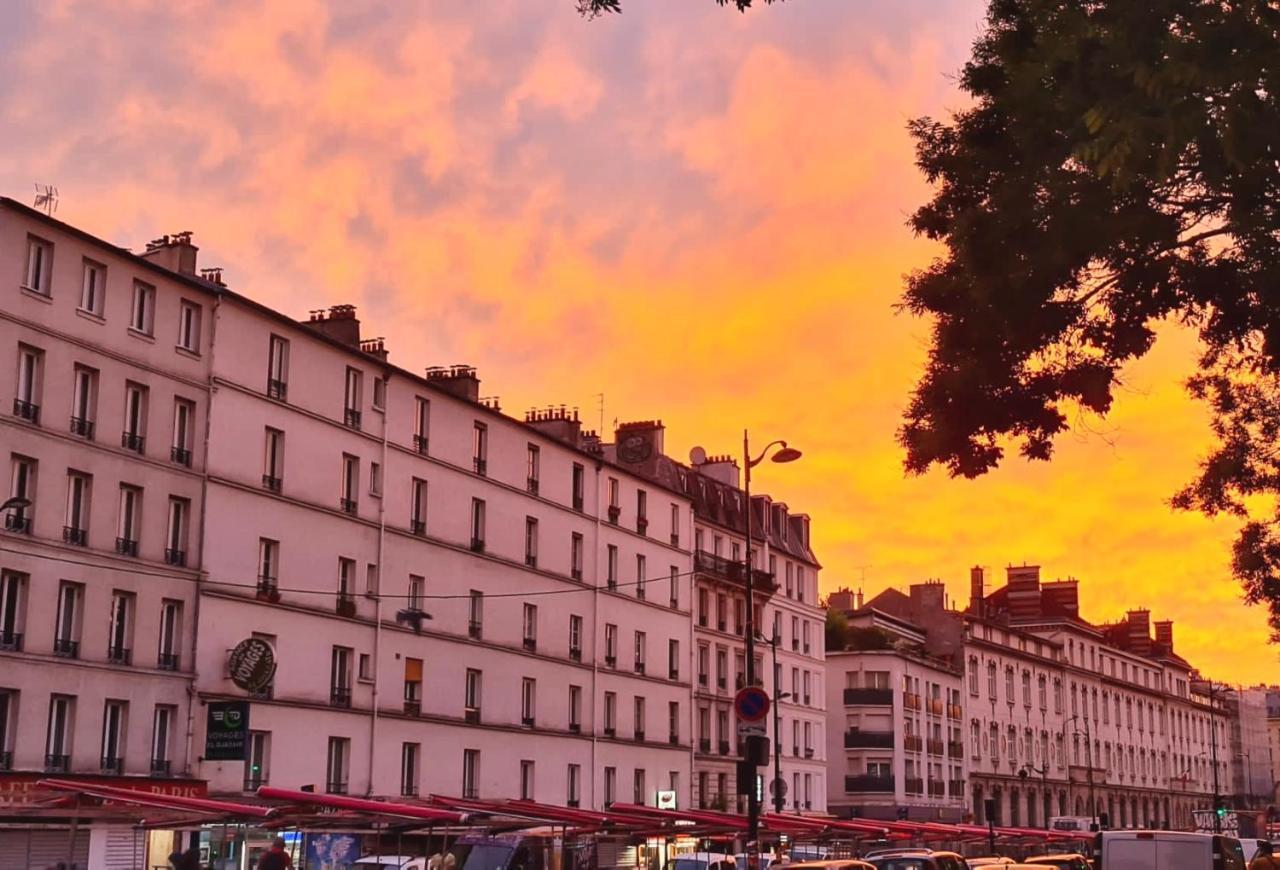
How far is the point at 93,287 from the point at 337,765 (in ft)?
56.2

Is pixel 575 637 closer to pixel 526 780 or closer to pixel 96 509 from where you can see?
pixel 526 780

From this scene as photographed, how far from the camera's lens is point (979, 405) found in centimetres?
1582

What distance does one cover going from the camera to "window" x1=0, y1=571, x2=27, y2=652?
41.2 m

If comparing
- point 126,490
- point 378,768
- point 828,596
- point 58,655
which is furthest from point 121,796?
point 828,596

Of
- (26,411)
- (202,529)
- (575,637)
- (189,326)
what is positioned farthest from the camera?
(575,637)

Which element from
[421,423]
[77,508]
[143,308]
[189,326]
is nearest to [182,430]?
[189,326]

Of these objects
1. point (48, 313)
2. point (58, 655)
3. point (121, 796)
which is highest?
point (48, 313)

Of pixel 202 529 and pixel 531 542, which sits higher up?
pixel 531 542

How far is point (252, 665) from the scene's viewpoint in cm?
4616

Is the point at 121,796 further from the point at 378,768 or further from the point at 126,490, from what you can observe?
the point at 378,768

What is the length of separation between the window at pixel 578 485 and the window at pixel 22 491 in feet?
92.7

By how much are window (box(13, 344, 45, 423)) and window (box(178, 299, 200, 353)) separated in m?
5.02

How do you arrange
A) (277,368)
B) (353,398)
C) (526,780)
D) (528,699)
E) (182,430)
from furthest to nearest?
A: 1. (528,699)
2. (526,780)
3. (353,398)
4. (277,368)
5. (182,430)

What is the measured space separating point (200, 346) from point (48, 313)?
18.3ft
